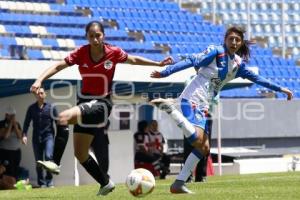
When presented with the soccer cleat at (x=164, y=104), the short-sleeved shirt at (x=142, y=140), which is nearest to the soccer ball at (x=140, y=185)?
the soccer cleat at (x=164, y=104)

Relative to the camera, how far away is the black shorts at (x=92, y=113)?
945cm

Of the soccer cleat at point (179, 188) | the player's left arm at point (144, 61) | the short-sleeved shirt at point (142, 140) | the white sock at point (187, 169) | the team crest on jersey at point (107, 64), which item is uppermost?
the player's left arm at point (144, 61)

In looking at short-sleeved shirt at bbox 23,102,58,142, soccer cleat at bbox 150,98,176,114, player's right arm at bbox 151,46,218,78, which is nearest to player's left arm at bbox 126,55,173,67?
player's right arm at bbox 151,46,218,78

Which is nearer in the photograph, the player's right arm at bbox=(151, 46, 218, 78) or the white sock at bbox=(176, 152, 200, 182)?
the player's right arm at bbox=(151, 46, 218, 78)

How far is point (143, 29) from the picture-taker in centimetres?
3275

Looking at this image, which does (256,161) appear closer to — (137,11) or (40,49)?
(40,49)

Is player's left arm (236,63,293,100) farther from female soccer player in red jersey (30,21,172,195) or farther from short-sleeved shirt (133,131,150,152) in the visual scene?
short-sleeved shirt (133,131,150,152)

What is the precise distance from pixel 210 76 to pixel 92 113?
1619 millimetres

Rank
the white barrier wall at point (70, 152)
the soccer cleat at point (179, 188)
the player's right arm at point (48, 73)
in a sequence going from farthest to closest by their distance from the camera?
the white barrier wall at point (70, 152) < the soccer cleat at point (179, 188) < the player's right arm at point (48, 73)

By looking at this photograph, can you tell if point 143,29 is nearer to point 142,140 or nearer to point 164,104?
point 142,140

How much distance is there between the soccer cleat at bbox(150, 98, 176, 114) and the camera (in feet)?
31.8

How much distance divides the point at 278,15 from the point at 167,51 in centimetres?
870

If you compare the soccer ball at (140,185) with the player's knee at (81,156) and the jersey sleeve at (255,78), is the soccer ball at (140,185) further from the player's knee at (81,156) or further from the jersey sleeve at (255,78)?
the jersey sleeve at (255,78)

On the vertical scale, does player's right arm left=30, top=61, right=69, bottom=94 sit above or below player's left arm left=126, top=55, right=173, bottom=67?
below
